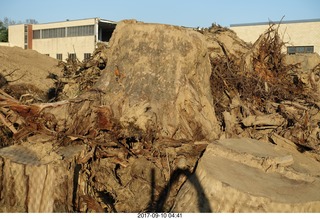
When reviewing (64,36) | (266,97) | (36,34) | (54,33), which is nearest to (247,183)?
(266,97)

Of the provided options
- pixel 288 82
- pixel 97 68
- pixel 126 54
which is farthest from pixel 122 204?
pixel 288 82

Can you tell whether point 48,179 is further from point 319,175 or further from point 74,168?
point 319,175

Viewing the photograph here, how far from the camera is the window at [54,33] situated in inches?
1188

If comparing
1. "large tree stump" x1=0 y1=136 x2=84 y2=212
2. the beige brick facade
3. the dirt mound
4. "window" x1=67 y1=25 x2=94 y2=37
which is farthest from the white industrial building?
"large tree stump" x1=0 y1=136 x2=84 y2=212

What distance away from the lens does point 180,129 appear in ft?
15.9

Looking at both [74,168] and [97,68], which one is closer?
[74,168]

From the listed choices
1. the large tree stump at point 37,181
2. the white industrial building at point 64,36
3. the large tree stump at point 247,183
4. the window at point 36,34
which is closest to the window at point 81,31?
the white industrial building at point 64,36

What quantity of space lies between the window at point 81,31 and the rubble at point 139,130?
22813mm

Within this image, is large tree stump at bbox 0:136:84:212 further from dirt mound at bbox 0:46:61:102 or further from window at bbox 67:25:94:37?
window at bbox 67:25:94:37

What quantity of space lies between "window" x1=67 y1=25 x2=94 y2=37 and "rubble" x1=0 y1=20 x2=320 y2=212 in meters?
22.8

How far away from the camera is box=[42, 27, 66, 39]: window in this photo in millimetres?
30188

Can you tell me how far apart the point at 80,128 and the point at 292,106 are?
12.1ft

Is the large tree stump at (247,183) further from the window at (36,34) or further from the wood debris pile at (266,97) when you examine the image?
the window at (36,34)

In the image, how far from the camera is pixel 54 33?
1218 inches
